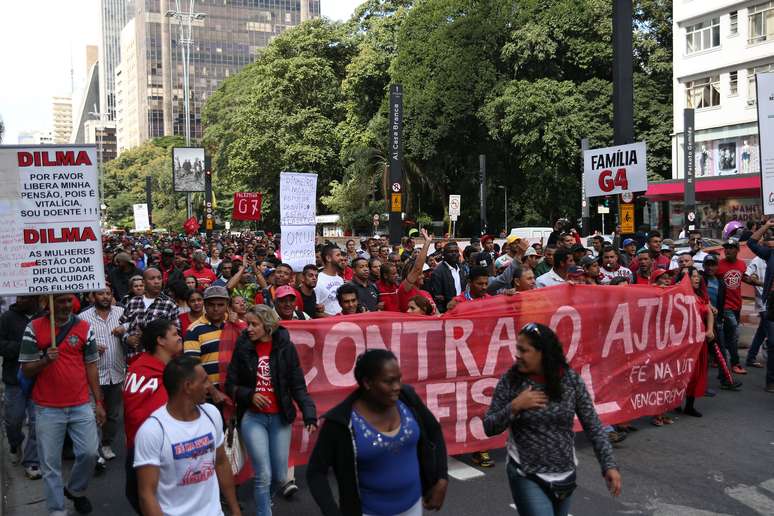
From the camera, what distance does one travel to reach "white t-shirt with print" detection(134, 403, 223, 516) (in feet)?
11.5

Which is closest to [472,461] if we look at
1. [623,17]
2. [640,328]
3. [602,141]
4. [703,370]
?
[640,328]

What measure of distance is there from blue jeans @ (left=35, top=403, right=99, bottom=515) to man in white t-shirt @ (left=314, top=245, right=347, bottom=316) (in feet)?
10.8

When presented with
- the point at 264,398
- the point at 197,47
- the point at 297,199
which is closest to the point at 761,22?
the point at 297,199

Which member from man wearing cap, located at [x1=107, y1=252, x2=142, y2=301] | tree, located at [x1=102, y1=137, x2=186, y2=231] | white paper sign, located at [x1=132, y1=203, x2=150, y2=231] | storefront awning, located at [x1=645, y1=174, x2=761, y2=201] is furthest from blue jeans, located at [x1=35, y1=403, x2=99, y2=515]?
tree, located at [x1=102, y1=137, x2=186, y2=231]

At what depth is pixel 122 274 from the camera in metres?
11.3

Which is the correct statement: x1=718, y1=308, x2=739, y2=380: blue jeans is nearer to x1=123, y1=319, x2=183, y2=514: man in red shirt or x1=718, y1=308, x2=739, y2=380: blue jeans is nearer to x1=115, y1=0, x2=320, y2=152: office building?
Result: x1=123, y1=319, x2=183, y2=514: man in red shirt

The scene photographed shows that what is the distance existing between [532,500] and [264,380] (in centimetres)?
209

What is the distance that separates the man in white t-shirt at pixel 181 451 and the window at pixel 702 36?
132 ft

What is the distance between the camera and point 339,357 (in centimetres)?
654

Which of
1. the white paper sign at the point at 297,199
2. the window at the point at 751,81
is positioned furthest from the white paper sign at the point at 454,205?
the window at the point at 751,81

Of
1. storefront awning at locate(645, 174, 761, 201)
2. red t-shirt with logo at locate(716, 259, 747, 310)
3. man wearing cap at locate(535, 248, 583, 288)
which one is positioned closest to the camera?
man wearing cap at locate(535, 248, 583, 288)

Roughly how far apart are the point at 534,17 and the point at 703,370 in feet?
115

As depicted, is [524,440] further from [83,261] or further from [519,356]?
[83,261]

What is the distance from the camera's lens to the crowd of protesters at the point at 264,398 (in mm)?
3510
